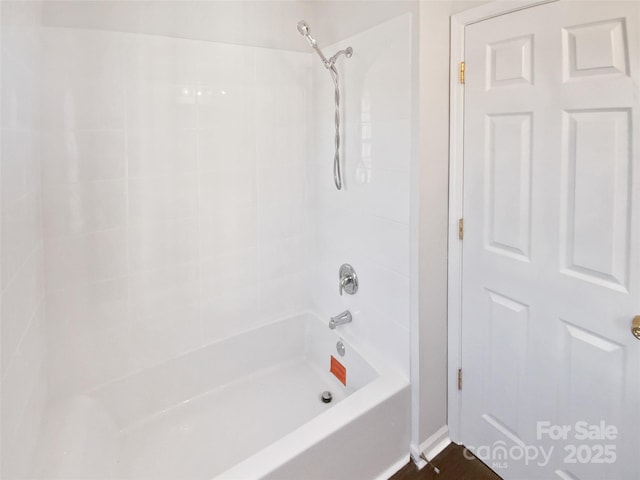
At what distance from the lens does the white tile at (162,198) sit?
5.80 feet

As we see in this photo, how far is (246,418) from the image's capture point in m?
1.92

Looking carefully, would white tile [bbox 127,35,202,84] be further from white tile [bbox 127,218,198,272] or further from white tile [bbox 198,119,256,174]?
white tile [bbox 127,218,198,272]

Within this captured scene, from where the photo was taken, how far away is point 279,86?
6.89ft

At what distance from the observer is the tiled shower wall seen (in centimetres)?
161

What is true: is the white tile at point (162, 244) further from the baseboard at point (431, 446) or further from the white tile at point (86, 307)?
the baseboard at point (431, 446)

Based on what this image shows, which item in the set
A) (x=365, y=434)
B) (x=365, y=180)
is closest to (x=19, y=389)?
(x=365, y=434)

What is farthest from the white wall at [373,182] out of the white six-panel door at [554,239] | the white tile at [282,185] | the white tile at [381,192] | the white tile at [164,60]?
the white tile at [164,60]

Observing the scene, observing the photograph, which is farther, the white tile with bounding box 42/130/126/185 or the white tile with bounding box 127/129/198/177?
the white tile with bounding box 127/129/198/177

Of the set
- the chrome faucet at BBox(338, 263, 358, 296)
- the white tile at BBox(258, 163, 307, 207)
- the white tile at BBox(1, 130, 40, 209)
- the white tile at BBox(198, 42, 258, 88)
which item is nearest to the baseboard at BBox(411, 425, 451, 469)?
the chrome faucet at BBox(338, 263, 358, 296)

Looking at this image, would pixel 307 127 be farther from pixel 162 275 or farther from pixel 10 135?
pixel 10 135

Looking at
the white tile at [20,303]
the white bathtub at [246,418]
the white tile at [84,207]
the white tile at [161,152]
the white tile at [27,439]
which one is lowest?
the white bathtub at [246,418]

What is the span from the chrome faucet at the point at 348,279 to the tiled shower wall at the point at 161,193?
0.38 metres

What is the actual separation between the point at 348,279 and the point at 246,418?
2.88 ft

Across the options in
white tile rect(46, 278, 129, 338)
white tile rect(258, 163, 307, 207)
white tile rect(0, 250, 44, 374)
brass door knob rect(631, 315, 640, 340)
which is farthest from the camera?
white tile rect(258, 163, 307, 207)
